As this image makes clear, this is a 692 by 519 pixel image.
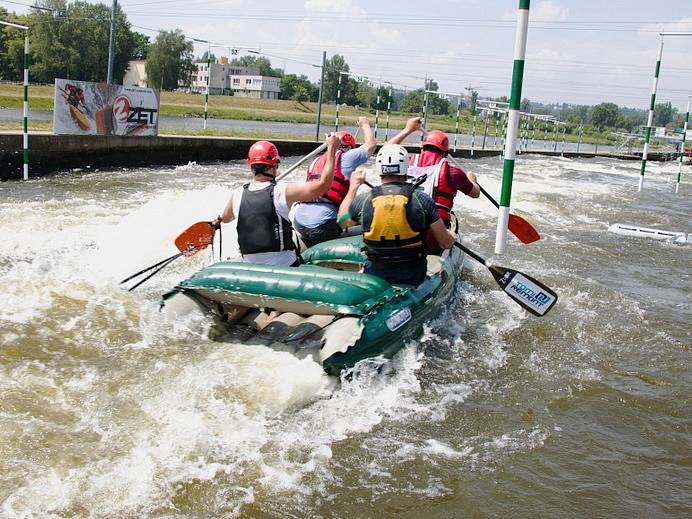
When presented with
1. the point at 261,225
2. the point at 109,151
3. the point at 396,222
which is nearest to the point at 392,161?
the point at 396,222

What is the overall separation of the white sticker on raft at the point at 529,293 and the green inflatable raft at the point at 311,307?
3.03 feet

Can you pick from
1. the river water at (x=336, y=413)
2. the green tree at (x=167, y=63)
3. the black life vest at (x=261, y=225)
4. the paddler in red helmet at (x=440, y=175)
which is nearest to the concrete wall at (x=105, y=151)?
the river water at (x=336, y=413)

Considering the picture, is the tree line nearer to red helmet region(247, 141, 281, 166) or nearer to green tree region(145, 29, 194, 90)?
green tree region(145, 29, 194, 90)

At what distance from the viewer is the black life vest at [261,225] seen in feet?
16.6

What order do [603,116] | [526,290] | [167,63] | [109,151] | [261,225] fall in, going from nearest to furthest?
[261,225] → [526,290] → [109,151] → [167,63] → [603,116]

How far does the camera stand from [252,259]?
5.33 m

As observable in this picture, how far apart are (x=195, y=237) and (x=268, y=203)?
1.31m

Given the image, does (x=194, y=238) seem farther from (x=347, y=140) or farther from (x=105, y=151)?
(x=105, y=151)

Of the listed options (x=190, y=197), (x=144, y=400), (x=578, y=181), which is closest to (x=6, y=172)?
(x=190, y=197)

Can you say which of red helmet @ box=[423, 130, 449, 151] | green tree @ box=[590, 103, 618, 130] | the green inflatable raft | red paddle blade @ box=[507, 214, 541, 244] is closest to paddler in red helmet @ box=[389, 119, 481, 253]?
red helmet @ box=[423, 130, 449, 151]

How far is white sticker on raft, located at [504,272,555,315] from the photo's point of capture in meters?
6.04

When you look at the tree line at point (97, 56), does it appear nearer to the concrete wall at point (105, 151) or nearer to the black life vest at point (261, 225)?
the concrete wall at point (105, 151)

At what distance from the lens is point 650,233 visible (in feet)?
38.0

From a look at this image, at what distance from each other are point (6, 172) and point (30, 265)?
22.3 ft
